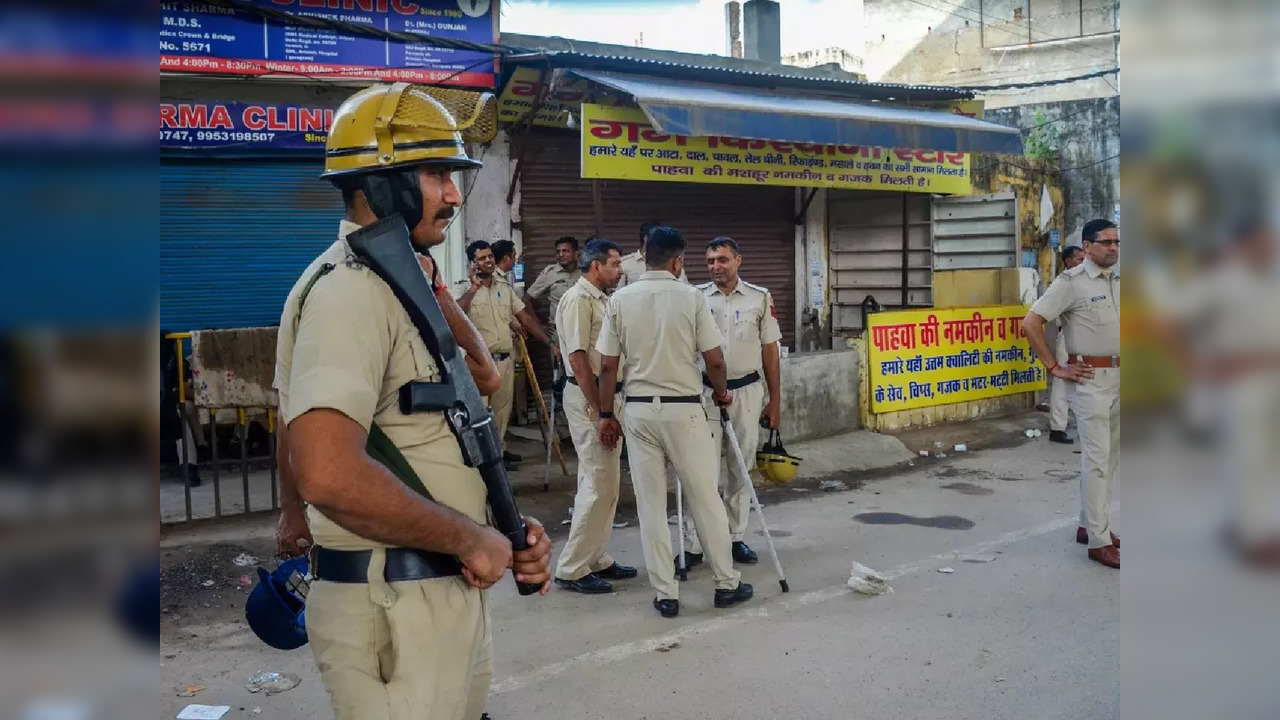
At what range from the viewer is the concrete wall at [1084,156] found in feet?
51.8

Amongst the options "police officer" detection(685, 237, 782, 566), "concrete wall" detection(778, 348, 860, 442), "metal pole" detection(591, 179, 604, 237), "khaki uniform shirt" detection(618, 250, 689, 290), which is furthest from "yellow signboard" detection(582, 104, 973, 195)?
"police officer" detection(685, 237, 782, 566)

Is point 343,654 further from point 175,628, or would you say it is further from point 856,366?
point 856,366

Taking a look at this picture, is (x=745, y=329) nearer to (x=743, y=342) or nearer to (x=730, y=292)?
(x=743, y=342)

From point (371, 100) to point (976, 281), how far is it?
11.7 metres

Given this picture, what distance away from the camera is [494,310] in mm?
8719

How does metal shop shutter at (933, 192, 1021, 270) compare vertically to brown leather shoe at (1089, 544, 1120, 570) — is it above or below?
above

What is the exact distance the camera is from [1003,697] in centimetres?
417

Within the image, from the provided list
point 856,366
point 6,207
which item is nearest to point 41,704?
point 6,207

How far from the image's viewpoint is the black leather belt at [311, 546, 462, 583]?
2.18m

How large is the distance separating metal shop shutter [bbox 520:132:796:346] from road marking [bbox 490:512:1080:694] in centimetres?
581

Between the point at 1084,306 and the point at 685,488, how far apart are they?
277cm

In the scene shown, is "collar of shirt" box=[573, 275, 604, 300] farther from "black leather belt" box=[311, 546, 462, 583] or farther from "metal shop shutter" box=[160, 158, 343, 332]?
"black leather belt" box=[311, 546, 462, 583]

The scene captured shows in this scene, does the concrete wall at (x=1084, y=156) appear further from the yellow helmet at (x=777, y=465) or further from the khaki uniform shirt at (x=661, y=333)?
the khaki uniform shirt at (x=661, y=333)

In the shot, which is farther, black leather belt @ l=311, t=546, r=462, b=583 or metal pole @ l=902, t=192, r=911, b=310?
metal pole @ l=902, t=192, r=911, b=310
